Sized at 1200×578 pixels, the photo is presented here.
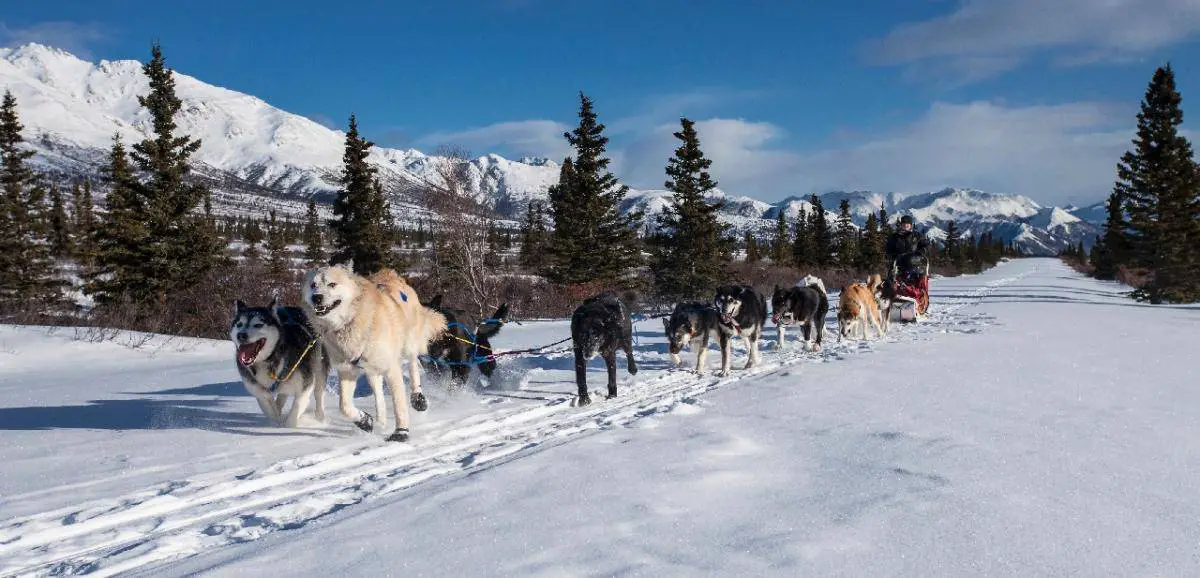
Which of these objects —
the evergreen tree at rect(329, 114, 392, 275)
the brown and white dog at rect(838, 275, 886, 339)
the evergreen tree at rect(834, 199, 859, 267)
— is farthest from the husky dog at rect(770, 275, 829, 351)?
the evergreen tree at rect(834, 199, 859, 267)

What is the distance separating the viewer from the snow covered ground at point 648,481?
237 cm

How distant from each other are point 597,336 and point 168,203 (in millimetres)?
20416

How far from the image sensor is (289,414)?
16.4ft

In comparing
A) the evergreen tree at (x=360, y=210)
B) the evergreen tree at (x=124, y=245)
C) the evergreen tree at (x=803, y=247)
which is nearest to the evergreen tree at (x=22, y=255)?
the evergreen tree at (x=124, y=245)

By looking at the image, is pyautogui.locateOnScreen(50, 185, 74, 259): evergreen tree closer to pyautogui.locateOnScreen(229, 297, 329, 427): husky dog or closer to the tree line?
pyautogui.locateOnScreen(229, 297, 329, 427): husky dog

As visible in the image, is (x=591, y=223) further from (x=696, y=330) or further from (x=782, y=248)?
(x=782, y=248)

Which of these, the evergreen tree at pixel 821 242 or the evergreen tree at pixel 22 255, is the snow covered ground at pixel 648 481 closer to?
the evergreen tree at pixel 22 255

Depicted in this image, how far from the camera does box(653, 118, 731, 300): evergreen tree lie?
28344mm

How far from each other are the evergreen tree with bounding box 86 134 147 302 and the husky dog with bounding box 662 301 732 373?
758 inches

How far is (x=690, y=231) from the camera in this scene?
28.4 m

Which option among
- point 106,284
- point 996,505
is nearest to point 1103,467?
point 996,505

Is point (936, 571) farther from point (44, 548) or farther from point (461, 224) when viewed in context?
point (461, 224)

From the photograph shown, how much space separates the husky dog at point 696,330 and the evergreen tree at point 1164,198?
954 inches

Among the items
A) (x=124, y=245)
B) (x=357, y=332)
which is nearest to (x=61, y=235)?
(x=124, y=245)
